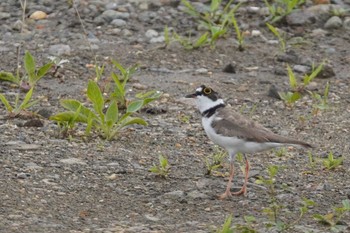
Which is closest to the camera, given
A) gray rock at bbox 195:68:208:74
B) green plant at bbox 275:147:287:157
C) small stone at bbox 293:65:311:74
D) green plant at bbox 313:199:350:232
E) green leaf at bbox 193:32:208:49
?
green plant at bbox 313:199:350:232

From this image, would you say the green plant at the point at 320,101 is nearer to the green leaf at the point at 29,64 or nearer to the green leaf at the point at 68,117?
the green leaf at the point at 68,117

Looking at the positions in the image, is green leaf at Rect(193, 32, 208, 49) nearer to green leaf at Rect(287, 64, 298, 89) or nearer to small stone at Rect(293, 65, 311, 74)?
small stone at Rect(293, 65, 311, 74)

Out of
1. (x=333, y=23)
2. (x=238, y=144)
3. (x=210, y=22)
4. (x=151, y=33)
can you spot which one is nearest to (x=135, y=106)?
(x=238, y=144)

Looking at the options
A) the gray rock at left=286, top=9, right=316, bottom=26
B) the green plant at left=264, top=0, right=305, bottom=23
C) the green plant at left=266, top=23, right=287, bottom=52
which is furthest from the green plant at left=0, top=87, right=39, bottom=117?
the gray rock at left=286, top=9, right=316, bottom=26

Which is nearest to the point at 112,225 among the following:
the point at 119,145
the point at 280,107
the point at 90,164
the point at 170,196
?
the point at 170,196

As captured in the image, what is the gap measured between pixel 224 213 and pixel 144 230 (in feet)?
2.31

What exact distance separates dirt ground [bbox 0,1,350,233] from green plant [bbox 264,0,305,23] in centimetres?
19

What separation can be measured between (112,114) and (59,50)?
8.89ft

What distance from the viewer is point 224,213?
6863mm

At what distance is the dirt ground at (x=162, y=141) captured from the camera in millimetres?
6738

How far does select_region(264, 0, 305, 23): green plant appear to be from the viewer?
1151cm

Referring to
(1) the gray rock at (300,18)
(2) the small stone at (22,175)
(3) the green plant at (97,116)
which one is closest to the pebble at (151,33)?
Answer: (1) the gray rock at (300,18)

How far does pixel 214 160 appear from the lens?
26.0 feet

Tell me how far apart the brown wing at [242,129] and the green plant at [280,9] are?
14.3 ft
